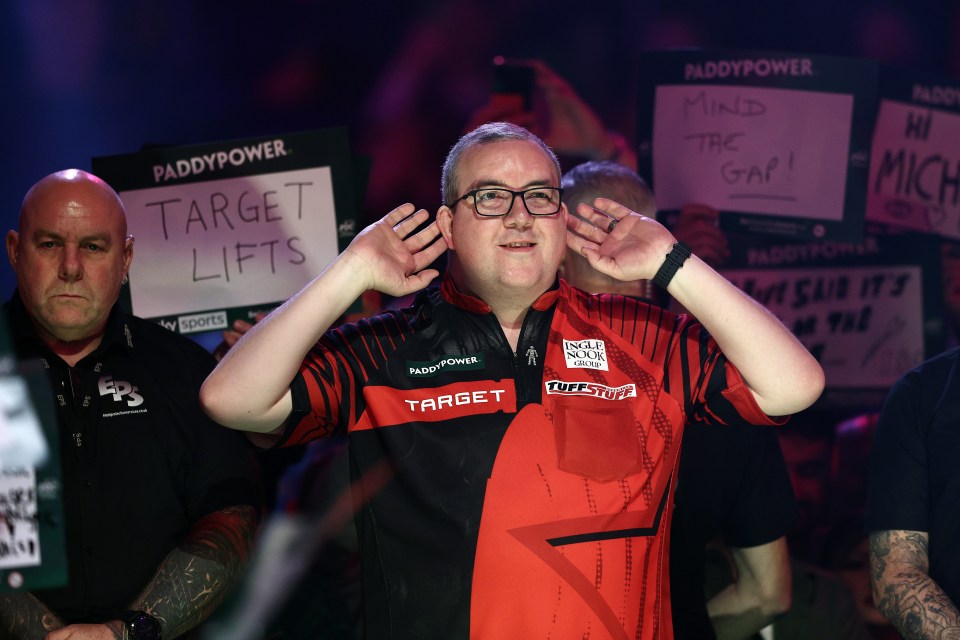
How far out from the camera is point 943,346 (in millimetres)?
4637

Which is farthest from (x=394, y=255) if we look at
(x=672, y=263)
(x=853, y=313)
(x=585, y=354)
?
(x=853, y=313)

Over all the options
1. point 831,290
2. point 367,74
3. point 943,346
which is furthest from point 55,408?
point 943,346

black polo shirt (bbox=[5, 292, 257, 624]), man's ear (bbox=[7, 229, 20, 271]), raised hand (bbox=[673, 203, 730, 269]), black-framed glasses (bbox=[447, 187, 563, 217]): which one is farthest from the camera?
raised hand (bbox=[673, 203, 730, 269])

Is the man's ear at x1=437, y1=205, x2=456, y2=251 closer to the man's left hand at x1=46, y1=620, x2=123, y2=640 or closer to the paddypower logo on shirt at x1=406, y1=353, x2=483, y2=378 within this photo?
the paddypower logo on shirt at x1=406, y1=353, x2=483, y2=378

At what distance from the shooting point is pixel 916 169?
457 cm

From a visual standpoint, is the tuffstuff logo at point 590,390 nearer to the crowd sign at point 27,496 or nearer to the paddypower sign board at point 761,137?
the crowd sign at point 27,496

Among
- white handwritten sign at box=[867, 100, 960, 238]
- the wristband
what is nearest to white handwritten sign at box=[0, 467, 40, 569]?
the wristband

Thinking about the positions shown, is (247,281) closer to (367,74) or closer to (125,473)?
(125,473)

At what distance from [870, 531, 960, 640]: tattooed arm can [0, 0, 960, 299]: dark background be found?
2577 mm

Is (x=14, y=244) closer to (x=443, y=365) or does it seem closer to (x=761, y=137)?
(x=443, y=365)

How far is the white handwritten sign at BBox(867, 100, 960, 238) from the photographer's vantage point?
14.8 feet

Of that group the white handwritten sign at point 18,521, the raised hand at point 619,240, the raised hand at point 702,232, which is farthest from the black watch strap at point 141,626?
the raised hand at point 702,232

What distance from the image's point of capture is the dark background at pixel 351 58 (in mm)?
4383

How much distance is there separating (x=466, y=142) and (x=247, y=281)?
120cm
